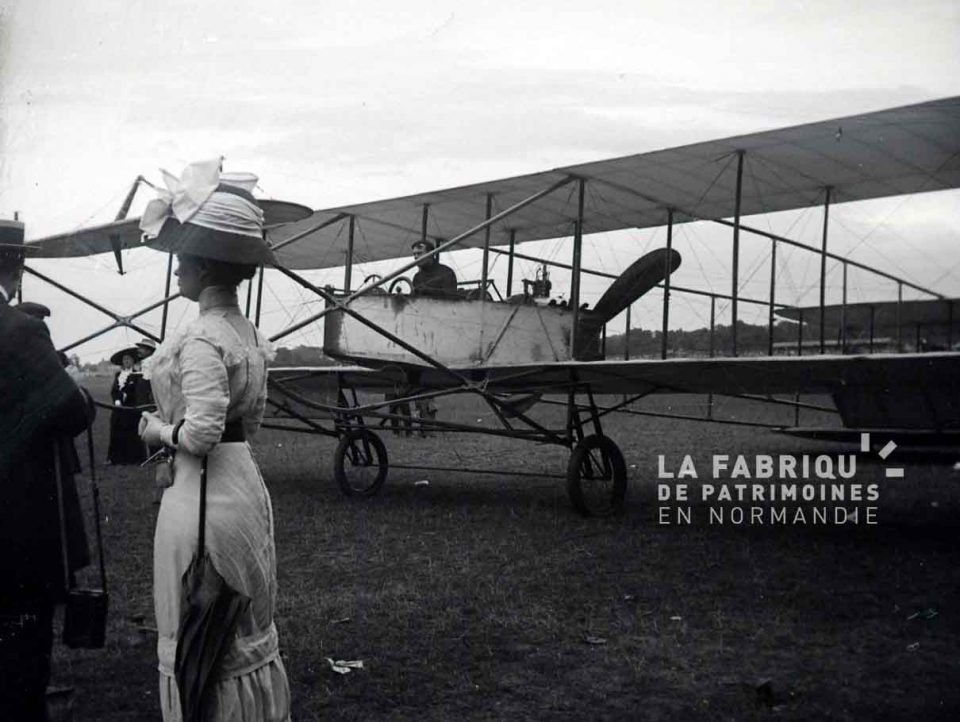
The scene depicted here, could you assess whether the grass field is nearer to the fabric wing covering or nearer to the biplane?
the biplane

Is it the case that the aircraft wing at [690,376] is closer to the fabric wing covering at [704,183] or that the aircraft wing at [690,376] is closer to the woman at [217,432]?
the fabric wing covering at [704,183]

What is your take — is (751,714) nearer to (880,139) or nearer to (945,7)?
(945,7)

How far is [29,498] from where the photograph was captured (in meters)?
2.56

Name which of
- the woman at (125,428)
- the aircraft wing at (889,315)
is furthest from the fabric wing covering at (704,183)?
the aircraft wing at (889,315)

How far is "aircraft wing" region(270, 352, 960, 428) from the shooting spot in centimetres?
679

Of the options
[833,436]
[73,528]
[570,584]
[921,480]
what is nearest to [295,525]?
[570,584]

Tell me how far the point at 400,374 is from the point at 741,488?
4.63 m

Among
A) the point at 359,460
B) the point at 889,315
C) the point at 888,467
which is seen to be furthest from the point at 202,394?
the point at 889,315

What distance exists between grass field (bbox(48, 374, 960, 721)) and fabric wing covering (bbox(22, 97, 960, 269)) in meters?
3.22

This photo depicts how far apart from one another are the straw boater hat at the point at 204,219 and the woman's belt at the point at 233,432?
0.44 meters

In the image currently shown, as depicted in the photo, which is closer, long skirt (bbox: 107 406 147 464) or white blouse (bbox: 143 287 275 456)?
white blouse (bbox: 143 287 275 456)

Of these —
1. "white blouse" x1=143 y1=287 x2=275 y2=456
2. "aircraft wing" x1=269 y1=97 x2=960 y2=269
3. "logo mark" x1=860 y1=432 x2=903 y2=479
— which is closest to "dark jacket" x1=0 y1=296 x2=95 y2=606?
"white blouse" x1=143 y1=287 x2=275 y2=456

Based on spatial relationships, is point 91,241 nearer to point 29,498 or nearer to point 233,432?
point 29,498

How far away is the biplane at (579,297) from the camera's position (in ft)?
23.8
